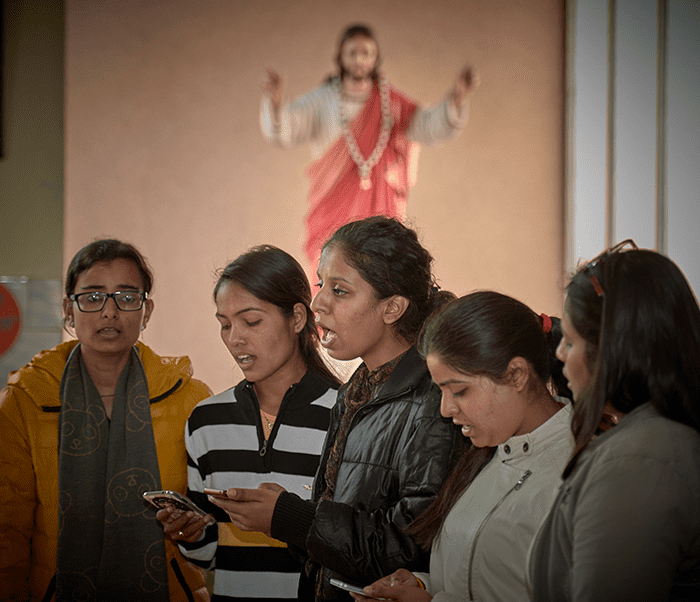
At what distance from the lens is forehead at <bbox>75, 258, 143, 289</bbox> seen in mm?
2246

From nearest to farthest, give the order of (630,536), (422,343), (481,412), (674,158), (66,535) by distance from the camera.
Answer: (630,536)
(481,412)
(422,343)
(66,535)
(674,158)

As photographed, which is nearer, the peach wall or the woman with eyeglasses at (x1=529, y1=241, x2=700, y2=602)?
the woman with eyeglasses at (x1=529, y1=241, x2=700, y2=602)

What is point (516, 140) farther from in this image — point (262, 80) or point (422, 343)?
point (422, 343)

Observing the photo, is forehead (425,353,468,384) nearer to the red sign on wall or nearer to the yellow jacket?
the yellow jacket

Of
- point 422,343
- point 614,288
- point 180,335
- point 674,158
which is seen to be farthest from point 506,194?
point 614,288

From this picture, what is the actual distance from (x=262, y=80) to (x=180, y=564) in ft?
11.5

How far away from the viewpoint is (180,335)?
4453 mm

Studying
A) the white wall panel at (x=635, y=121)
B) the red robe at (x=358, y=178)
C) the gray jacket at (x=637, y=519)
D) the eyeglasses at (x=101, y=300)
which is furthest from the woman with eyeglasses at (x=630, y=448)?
the red robe at (x=358, y=178)

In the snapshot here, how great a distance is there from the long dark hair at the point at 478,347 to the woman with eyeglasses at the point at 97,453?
44.1 inches

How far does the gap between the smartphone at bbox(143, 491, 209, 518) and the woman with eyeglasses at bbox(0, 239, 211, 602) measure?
374 mm

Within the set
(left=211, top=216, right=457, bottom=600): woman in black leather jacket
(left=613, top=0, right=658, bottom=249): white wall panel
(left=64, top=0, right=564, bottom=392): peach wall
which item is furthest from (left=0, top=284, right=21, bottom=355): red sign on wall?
(left=613, top=0, right=658, bottom=249): white wall panel

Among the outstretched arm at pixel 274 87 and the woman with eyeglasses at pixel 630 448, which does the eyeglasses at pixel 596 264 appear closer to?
the woman with eyeglasses at pixel 630 448

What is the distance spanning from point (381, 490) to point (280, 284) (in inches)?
31.1

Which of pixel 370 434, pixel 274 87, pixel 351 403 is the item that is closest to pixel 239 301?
pixel 351 403
